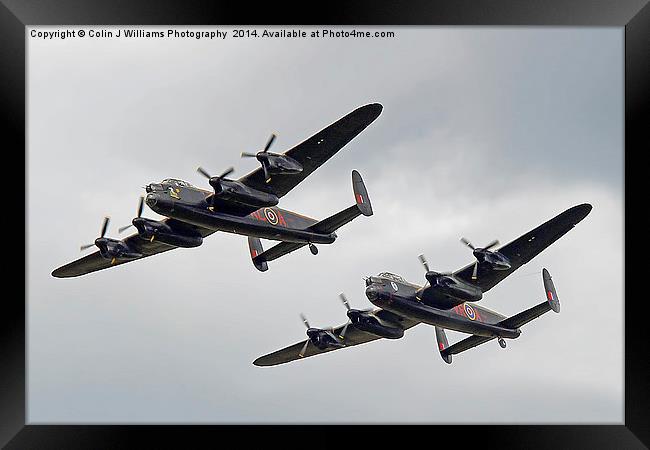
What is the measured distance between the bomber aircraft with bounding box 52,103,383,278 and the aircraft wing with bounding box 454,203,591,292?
170 inches

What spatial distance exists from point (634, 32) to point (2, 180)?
52.6 ft

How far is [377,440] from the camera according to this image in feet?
84.3

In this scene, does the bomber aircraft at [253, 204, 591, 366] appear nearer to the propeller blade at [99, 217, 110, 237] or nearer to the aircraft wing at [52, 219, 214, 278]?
the aircraft wing at [52, 219, 214, 278]

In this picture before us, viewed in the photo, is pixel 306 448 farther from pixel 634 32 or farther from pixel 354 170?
pixel 634 32

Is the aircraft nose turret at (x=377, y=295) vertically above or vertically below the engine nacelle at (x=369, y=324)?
above

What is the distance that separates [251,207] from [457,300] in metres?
6.98

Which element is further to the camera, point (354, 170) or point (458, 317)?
point (458, 317)

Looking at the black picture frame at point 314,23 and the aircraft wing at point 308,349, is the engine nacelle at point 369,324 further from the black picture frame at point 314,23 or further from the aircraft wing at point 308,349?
the black picture frame at point 314,23

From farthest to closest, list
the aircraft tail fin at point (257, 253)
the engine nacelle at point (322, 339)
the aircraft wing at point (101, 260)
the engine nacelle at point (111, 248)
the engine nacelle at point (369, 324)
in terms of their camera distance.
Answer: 1. the engine nacelle at point (322, 339)
2. the engine nacelle at point (369, 324)
3. the aircraft tail fin at point (257, 253)
4. the aircraft wing at point (101, 260)
5. the engine nacelle at point (111, 248)

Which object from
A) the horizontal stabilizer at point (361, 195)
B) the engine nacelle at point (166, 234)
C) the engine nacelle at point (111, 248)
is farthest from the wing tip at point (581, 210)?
the engine nacelle at point (111, 248)

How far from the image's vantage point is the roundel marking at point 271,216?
3033 centimetres

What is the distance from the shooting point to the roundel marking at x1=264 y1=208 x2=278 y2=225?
3033cm

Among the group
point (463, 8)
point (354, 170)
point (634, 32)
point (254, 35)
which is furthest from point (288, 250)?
point (634, 32)

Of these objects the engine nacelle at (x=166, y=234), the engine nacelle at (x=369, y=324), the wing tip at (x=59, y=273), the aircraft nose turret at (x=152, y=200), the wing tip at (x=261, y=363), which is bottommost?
the wing tip at (x=261, y=363)
